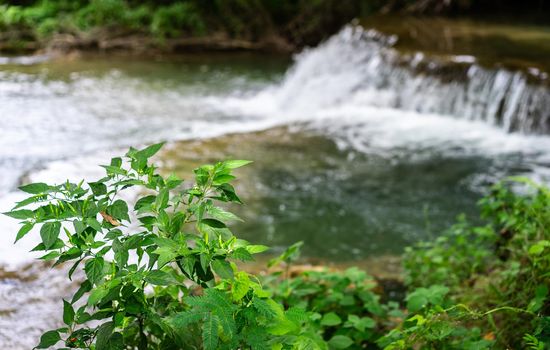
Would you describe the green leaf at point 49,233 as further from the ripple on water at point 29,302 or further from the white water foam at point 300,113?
the white water foam at point 300,113

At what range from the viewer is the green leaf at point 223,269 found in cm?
162

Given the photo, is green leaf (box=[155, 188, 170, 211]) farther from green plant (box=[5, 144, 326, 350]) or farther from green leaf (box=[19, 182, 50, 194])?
green leaf (box=[19, 182, 50, 194])

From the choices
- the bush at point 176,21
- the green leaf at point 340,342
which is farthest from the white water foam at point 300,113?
→ the bush at point 176,21

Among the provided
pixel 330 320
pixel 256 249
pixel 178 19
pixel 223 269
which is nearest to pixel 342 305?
pixel 330 320

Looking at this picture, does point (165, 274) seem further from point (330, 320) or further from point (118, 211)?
point (330, 320)

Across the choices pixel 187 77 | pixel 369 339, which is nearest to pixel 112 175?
pixel 369 339

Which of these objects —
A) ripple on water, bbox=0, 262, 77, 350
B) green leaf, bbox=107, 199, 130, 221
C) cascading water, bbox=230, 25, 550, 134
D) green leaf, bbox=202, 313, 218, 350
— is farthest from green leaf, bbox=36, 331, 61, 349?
cascading water, bbox=230, 25, 550, 134

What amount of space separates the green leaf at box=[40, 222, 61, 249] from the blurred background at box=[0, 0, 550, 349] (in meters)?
1.08

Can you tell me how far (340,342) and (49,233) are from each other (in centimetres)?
140

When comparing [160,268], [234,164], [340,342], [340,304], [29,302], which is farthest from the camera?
[340,304]

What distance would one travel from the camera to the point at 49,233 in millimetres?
1630

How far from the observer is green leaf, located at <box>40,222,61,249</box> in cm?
161

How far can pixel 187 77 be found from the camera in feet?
35.7

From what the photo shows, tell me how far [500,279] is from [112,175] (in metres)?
2.33
